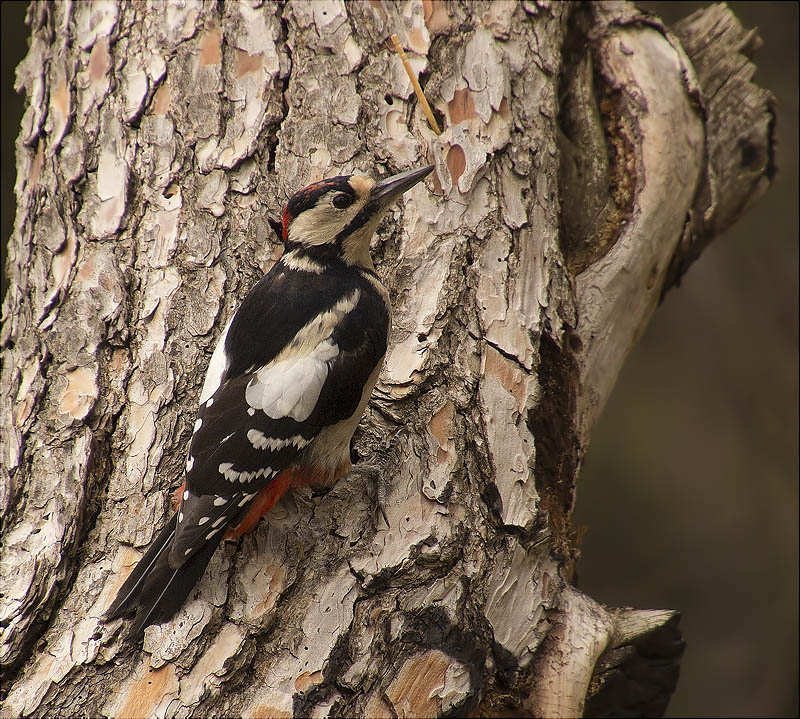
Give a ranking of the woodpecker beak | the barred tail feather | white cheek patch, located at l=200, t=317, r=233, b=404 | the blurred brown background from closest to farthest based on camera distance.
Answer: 1. the barred tail feather
2. white cheek patch, located at l=200, t=317, r=233, b=404
3. the woodpecker beak
4. the blurred brown background

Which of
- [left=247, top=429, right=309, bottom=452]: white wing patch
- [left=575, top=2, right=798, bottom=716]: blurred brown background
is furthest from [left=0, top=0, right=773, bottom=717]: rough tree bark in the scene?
[left=575, top=2, right=798, bottom=716]: blurred brown background

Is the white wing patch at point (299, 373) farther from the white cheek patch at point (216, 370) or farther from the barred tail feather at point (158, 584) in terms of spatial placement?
the barred tail feather at point (158, 584)

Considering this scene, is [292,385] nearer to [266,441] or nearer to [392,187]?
[266,441]

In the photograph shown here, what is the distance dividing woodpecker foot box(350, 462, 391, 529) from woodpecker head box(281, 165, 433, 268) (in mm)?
530

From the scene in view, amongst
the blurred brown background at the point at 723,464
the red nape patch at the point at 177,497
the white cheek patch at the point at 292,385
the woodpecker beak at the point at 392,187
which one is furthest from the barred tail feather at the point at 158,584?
the blurred brown background at the point at 723,464

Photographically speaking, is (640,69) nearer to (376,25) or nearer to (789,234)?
(376,25)

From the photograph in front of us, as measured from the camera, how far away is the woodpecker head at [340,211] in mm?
2035

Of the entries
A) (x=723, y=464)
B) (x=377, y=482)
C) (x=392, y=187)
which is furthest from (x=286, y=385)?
(x=723, y=464)

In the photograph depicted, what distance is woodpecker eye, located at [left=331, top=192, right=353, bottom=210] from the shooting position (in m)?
2.03

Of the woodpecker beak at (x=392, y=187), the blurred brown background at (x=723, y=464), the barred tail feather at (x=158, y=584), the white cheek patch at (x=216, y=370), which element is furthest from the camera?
the blurred brown background at (x=723, y=464)

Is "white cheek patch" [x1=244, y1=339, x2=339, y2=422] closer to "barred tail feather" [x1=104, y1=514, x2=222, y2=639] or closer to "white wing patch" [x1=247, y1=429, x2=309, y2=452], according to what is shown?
"white wing patch" [x1=247, y1=429, x2=309, y2=452]

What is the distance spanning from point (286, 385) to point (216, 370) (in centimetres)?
21

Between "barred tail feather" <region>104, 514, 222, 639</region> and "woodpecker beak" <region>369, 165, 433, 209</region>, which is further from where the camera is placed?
"woodpecker beak" <region>369, 165, 433, 209</region>

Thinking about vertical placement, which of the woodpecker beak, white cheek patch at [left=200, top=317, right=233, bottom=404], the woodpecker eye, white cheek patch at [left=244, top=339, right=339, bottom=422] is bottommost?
white cheek patch at [left=244, top=339, right=339, bottom=422]
